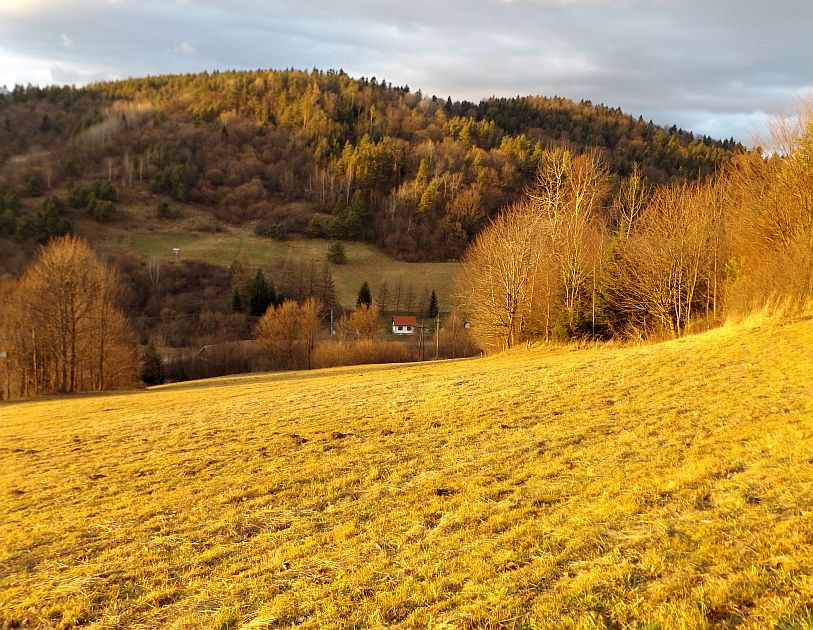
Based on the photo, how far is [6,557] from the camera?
259 inches

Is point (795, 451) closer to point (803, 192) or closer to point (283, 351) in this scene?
point (803, 192)

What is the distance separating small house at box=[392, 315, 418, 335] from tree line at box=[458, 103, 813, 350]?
3481 cm

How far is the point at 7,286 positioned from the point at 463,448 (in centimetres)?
A: 4593

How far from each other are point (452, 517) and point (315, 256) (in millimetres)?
99578

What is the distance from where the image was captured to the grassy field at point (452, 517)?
4.21 meters

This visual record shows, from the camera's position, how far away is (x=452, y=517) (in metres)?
6.16

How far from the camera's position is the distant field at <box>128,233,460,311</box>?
3684 inches

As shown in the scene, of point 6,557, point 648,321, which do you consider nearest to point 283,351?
point 648,321

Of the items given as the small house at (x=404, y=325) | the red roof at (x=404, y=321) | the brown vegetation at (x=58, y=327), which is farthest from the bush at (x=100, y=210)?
the brown vegetation at (x=58, y=327)

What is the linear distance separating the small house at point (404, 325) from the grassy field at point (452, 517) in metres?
63.2

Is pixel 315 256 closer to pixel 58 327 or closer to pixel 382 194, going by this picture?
pixel 382 194

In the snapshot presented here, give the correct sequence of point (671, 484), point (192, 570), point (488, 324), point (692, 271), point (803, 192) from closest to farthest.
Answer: point (192, 570)
point (671, 484)
point (803, 192)
point (692, 271)
point (488, 324)

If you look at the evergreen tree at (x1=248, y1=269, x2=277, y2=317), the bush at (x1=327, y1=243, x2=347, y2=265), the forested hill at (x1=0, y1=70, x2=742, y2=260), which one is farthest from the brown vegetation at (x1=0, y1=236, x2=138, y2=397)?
the forested hill at (x1=0, y1=70, x2=742, y2=260)

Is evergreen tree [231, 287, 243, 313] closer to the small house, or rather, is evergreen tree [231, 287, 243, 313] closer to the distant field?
the distant field
